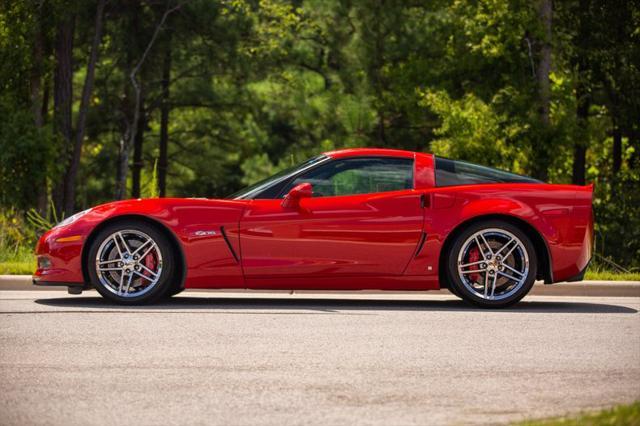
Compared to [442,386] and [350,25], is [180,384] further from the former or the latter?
[350,25]

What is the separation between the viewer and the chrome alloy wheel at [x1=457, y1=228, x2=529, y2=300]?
9828 millimetres

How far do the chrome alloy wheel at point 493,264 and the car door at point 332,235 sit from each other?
455 millimetres

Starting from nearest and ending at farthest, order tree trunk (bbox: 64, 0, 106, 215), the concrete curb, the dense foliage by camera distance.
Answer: the concrete curb → the dense foliage → tree trunk (bbox: 64, 0, 106, 215)

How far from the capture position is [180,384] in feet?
20.7

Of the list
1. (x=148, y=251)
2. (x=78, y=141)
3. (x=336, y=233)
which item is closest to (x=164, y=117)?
(x=78, y=141)

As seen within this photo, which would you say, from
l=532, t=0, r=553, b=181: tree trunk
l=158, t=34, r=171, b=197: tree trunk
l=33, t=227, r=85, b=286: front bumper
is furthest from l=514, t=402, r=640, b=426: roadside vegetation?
l=158, t=34, r=171, b=197: tree trunk

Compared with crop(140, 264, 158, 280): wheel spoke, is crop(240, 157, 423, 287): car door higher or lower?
higher

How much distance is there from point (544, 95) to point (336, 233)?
1491 centimetres

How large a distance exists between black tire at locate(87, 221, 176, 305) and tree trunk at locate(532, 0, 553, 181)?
14257 mm

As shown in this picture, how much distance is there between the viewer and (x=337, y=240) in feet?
32.0

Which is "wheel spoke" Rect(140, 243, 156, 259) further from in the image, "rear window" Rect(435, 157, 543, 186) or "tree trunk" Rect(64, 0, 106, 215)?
"tree trunk" Rect(64, 0, 106, 215)

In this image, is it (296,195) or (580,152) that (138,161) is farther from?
(296,195)

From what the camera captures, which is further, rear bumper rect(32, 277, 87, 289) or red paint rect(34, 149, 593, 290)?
rear bumper rect(32, 277, 87, 289)

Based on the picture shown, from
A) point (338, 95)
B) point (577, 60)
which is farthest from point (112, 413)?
point (338, 95)
